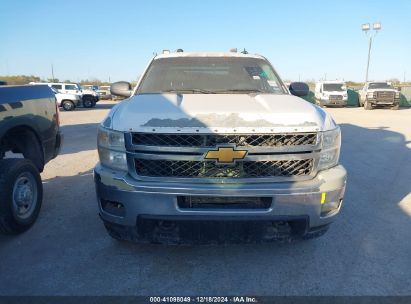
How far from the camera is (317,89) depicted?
2798cm

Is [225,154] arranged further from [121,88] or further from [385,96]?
[385,96]

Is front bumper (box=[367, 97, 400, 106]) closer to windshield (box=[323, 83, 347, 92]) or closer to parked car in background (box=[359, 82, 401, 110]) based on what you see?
parked car in background (box=[359, 82, 401, 110])

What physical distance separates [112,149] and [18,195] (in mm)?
1553

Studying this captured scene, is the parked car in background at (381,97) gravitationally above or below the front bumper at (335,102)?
above

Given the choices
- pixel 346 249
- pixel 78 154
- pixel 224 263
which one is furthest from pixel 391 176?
pixel 78 154

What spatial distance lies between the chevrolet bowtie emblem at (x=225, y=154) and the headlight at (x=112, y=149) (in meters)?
0.66

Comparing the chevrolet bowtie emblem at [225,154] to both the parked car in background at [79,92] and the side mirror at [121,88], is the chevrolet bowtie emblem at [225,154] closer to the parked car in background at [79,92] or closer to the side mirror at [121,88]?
the side mirror at [121,88]

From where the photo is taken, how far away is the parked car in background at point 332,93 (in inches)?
1014

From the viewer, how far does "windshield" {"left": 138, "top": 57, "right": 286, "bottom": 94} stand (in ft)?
13.3

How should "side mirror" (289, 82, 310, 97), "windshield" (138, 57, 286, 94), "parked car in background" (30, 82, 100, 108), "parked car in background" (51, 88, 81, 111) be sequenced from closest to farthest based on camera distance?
"windshield" (138, 57, 286, 94)
"side mirror" (289, 82, 310, 97)
"parked car in background" (51, 88, 81, 111)
"parked car in background" (30, 82, 100, 108)

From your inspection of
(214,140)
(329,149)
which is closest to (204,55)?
(214,140)

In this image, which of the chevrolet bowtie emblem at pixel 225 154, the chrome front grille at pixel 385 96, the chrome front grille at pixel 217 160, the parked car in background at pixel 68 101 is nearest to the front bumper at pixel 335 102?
the chrome front grille at pixel 385 96

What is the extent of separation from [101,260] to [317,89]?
2747 cm

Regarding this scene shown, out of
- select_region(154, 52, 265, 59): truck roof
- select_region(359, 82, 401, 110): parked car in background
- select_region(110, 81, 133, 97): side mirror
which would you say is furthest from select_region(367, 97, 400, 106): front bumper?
select_region(110, 81, 133, 97): side mirror
